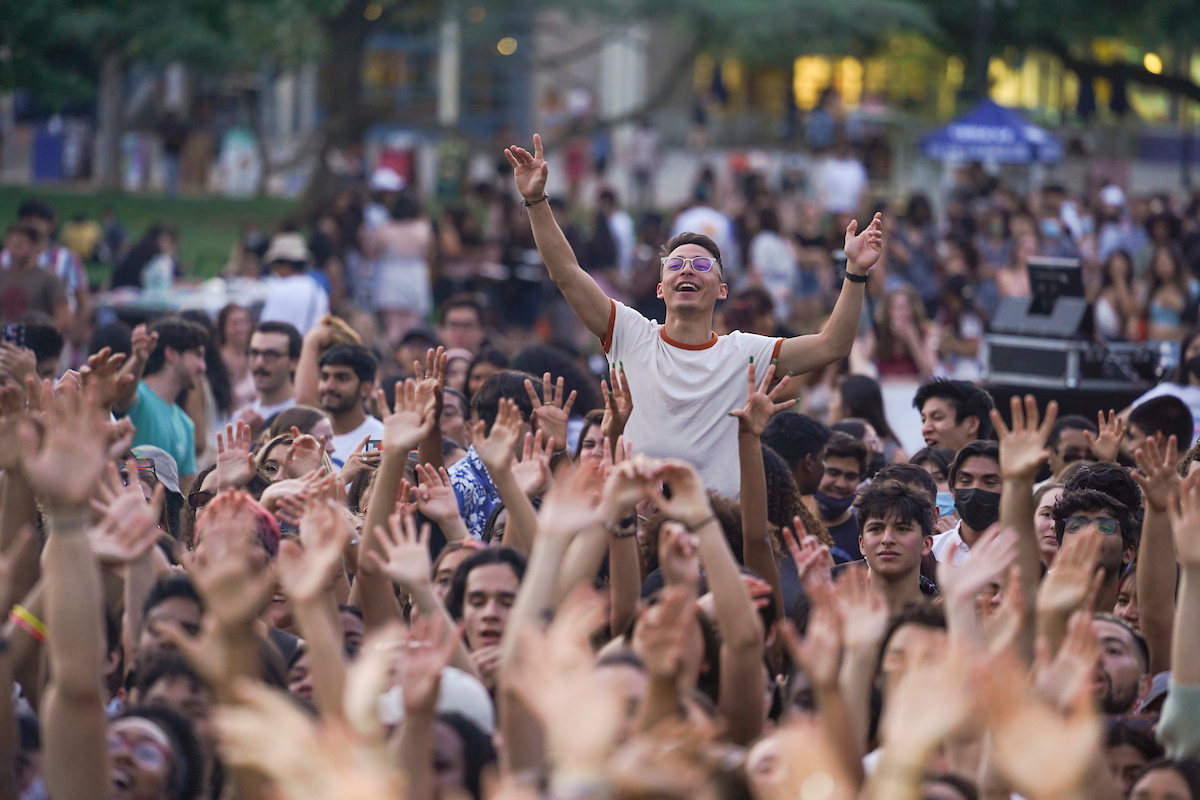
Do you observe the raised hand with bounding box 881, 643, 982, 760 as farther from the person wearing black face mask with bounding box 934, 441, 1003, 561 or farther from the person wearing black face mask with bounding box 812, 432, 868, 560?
the person wearing black face mask with bounding box 812, 432, 868, 560

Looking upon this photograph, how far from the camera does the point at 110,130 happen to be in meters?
25.3

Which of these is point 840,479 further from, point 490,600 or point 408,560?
point 408,560

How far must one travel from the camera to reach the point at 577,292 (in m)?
5.32

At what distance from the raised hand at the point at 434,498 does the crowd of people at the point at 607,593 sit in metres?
0.03


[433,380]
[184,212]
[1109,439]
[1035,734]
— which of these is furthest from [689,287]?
Answer: [184,212]

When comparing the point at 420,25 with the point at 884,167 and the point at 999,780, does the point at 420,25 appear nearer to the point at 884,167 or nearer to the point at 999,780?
the point at 884,167

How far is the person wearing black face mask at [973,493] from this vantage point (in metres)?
5.64

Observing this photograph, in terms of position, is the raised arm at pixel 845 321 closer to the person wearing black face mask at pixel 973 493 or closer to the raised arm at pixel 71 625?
the person wearing black face mask at pixel 973 493

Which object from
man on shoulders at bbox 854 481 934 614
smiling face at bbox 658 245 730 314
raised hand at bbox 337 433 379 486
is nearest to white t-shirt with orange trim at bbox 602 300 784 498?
smiling face at bbox 658 245 730 314

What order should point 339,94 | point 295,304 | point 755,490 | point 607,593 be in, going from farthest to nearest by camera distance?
point 339,94 → point 295,304 → point 755,490 → point 607,593

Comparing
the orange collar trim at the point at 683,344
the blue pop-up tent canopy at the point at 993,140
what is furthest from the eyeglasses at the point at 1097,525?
the blue pop-up tent canopy at the point at 993,140

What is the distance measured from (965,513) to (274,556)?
2.62 metres

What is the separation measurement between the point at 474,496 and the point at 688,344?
42.0 inches

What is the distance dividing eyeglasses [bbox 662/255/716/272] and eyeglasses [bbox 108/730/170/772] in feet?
8.27
